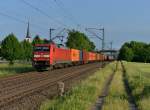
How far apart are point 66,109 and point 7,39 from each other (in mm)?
91336

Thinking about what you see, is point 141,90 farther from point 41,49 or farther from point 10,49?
point 10,49

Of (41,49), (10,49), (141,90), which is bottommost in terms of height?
(141,90)

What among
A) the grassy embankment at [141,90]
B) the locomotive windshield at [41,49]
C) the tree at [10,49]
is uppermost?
the tree at [10,49]

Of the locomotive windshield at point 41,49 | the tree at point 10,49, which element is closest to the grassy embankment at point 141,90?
the locomotive windshield at point 41,49

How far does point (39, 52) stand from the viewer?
2079 inches

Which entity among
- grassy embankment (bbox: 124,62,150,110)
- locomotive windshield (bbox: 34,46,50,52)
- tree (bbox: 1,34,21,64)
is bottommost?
grassy embankment (bbox: 124,62,150,110)

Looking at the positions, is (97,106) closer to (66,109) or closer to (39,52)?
(66,109)

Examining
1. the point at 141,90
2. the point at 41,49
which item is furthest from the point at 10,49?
the point at 141,90

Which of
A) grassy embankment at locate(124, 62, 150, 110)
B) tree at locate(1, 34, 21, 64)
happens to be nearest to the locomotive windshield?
grassy embankment at locate(124, 62, 150, 110)

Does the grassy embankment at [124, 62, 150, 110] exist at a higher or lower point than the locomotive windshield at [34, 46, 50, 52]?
lower

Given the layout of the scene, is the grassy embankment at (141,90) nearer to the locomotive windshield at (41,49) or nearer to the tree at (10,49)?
the locomotive windshield at (41,49)

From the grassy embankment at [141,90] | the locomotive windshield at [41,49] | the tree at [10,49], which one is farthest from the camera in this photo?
the tree at [10,49]

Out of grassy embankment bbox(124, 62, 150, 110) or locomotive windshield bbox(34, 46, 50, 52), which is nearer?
grassy embankment bbox(124, 62, 150, 110)

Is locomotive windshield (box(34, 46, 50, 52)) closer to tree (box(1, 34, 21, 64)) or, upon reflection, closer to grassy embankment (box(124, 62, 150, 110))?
grassy embankment (box(124, 62, 150, 110))
